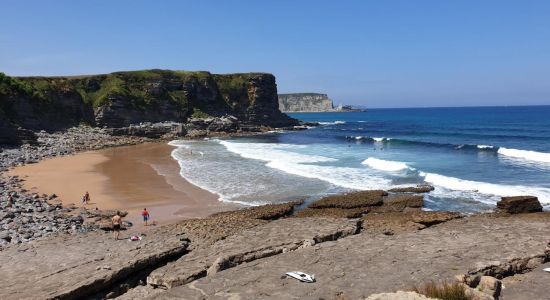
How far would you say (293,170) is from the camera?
38.2 meters

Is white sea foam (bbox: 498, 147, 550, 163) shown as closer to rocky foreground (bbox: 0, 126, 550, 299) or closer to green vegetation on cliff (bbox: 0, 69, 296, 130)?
rocky foreground (bbox: 0, 126, 550, 299)

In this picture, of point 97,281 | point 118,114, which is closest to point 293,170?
point 97,281

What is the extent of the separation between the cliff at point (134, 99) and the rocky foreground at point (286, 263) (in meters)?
45.0

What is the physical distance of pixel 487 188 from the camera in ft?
91.8

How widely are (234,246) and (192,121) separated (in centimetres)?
7407

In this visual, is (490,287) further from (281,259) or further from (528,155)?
(528,155)

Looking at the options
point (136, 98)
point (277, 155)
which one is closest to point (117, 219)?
point (277, 155)

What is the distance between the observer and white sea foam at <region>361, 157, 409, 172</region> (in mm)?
38275

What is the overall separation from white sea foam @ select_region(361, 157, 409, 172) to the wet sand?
1727cm

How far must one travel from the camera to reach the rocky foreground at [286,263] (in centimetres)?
1021

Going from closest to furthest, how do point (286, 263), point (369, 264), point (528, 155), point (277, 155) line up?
point (369, 264), point (286, 263), point (528, 155), point (277, 155)

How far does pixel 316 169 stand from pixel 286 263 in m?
26.9

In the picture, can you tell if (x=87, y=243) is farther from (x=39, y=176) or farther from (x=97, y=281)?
(x=39, y=176)

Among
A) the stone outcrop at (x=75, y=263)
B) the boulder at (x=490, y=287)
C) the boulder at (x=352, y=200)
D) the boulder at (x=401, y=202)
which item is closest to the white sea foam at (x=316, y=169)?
the boulder at (x=352, y=200)
